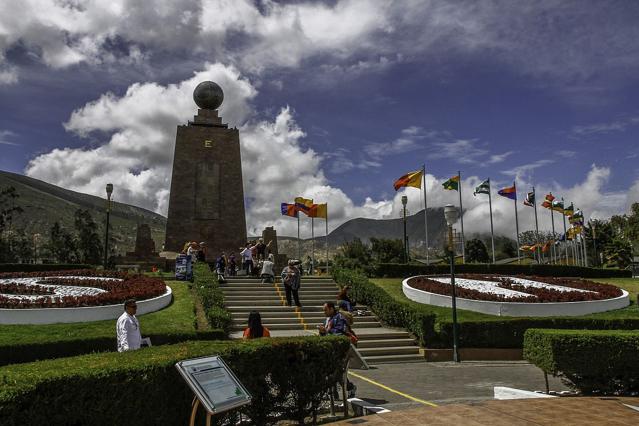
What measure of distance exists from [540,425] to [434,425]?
132 cm

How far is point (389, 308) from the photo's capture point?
1770 cm

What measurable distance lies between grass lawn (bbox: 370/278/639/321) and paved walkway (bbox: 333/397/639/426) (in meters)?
7.71

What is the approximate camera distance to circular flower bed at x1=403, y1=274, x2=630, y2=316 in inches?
707

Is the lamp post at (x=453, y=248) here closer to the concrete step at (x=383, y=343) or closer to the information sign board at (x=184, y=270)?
the concrete step at (x=383, y=343)

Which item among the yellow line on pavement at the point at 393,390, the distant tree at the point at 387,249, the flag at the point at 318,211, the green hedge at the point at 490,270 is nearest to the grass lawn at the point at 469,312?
the green hedge at the point at 490,270

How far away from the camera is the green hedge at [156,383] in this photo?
4832mm

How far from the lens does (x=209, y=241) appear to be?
33875 mm

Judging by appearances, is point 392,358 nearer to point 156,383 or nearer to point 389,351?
point 389,351

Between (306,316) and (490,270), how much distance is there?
45.7 ft

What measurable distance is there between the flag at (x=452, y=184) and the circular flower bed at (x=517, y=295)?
7714 millimetres

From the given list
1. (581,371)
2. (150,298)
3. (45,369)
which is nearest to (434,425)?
(581,371)

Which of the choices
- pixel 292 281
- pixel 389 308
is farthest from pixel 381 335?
pixel 292 281

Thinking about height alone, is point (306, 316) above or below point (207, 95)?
below

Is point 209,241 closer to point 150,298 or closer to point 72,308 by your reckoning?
point 150,298
